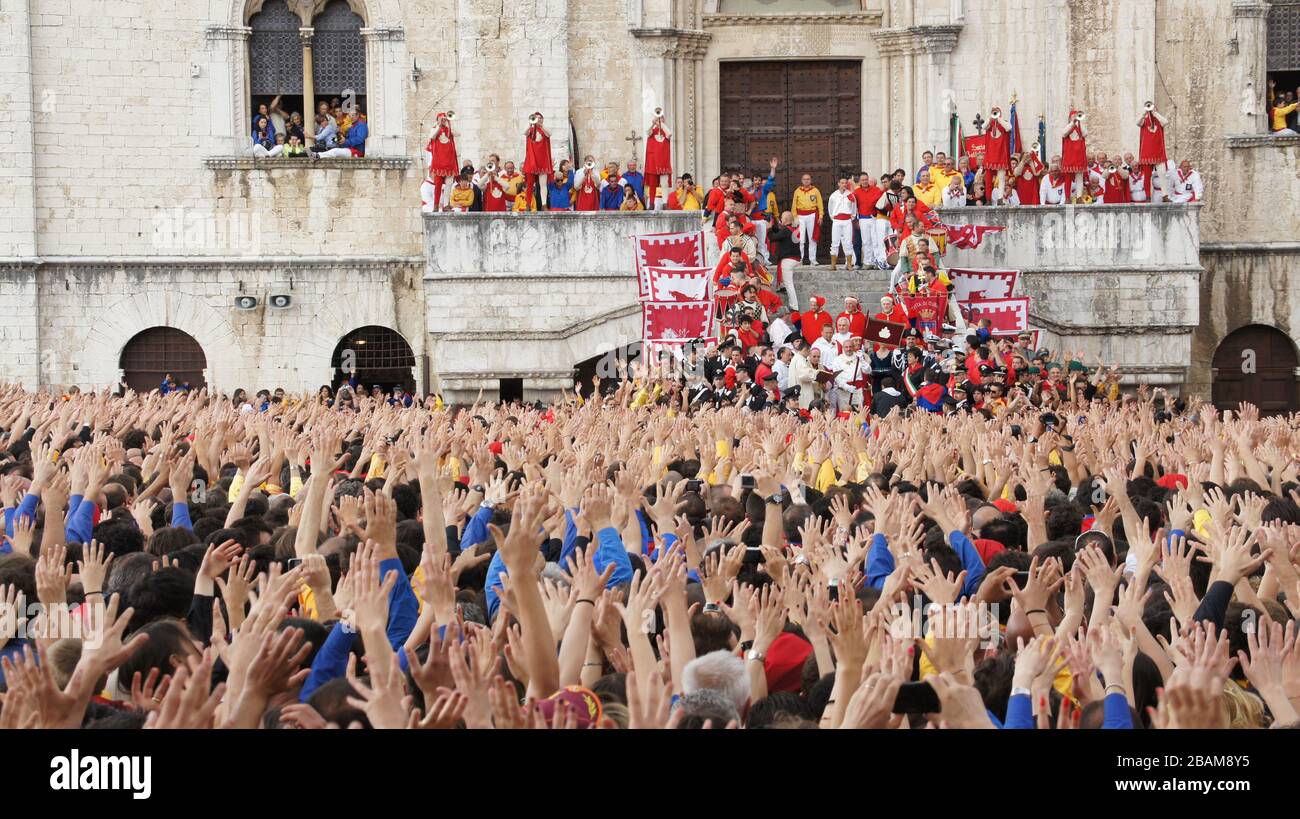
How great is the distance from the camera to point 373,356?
27812 millimetres

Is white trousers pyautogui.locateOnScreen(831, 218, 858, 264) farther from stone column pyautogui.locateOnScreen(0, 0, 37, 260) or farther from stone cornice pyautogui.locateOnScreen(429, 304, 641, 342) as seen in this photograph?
stone column pyautogui.locateOnScreen(0, 0, 37, 260)

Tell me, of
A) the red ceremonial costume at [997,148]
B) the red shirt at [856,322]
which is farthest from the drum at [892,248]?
the red shirt at [856,322]

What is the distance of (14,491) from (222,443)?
311 cm

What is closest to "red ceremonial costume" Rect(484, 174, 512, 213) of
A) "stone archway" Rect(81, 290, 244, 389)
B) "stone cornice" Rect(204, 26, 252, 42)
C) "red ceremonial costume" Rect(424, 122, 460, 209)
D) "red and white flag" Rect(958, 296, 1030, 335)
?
"red ceremonial costume" Rect(424, 122, 460, 209)

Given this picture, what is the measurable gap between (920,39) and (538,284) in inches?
312

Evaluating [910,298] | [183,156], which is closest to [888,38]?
[910,298]

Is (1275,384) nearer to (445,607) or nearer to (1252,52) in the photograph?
(1252,52)

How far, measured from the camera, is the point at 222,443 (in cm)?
1188

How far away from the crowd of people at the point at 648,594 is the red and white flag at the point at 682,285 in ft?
39.6

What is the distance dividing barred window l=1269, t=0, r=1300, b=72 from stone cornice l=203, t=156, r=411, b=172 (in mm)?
14823

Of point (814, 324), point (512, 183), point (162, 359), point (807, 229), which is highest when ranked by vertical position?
point (512, 183)

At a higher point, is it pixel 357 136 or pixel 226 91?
pixel 226 91

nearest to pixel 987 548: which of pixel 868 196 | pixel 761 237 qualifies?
pixel 761 237

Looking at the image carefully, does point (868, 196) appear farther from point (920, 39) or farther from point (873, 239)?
point (920, 39)
